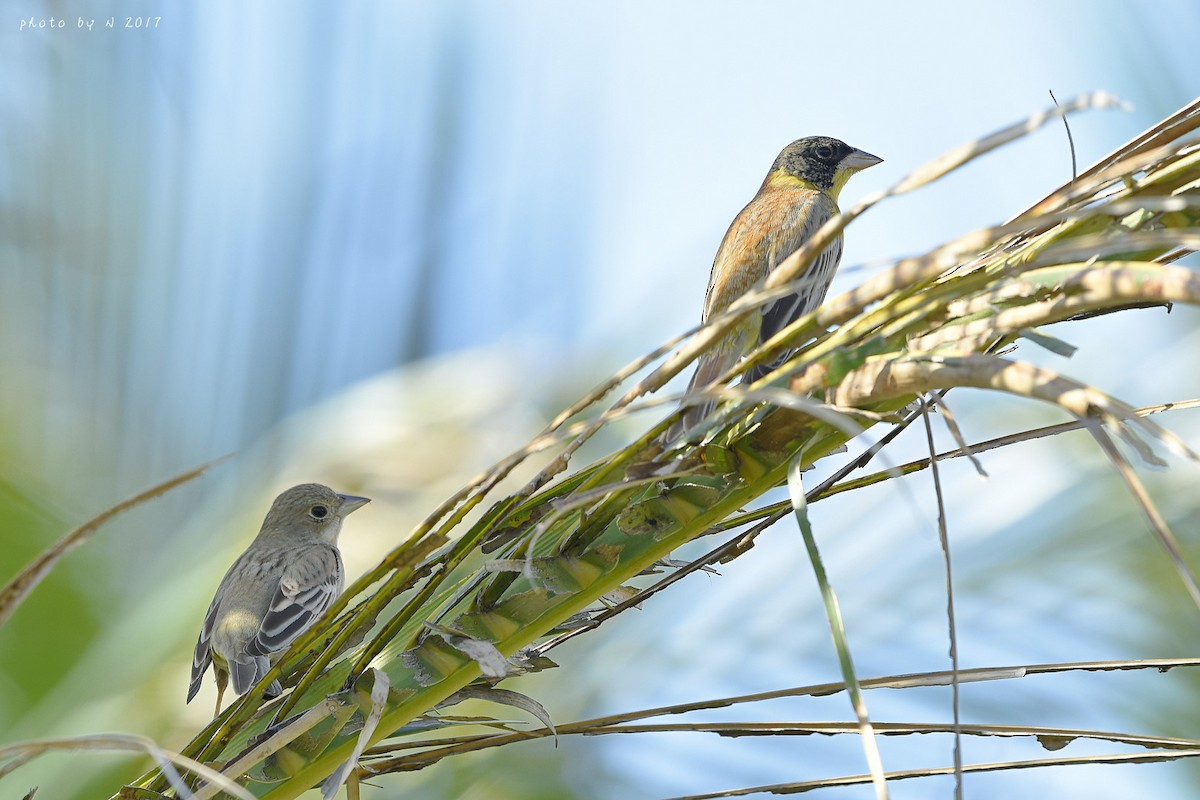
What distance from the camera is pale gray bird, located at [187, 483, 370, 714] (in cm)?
328

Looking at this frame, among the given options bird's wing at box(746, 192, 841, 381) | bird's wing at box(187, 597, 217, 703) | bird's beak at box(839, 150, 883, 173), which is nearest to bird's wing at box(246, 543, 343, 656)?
bird's wing at box(187, 597, 217, 703)

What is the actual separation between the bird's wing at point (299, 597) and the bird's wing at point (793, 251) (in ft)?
4.25

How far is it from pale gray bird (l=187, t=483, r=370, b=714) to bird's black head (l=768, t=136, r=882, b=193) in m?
1.89

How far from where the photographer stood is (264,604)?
341cm

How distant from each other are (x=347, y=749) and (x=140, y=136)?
571cm

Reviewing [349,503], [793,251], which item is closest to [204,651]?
[349,503]

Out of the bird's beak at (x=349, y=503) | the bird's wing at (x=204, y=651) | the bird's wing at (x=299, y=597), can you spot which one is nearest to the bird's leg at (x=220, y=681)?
the bird's wing at (x=204, y=651)

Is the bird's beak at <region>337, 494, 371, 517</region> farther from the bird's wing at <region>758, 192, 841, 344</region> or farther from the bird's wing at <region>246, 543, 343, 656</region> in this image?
the bird's wing at <region>758, 192, 841, 344</region>

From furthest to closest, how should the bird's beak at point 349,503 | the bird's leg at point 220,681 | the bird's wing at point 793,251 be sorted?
the bird's beak at point 349,503 → the bird's leg at point 220,681 → the bird's wing at point 793,251

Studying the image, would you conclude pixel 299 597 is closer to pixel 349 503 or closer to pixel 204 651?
pixel 204 651

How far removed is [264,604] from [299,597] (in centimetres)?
9

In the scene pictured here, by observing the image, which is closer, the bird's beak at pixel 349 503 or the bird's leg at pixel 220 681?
the bird's leg at pixel 220 681

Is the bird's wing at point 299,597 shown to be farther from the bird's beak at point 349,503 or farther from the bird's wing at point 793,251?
the bird's wing at point 793,251

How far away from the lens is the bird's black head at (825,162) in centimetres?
420
